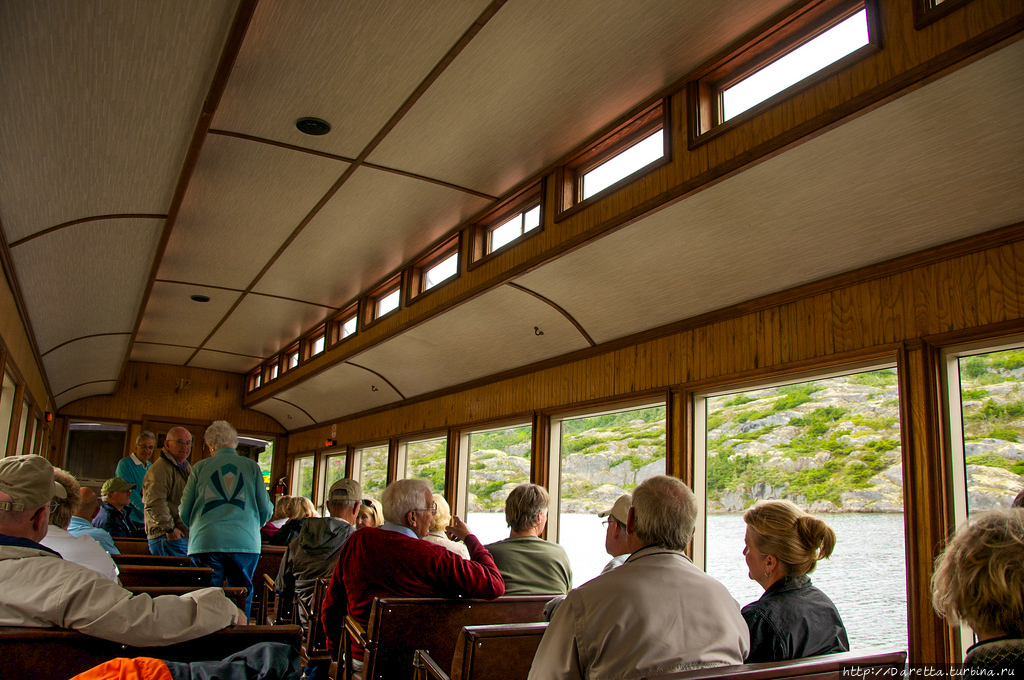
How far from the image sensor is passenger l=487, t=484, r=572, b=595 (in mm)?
3424

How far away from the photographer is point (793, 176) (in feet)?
10.9

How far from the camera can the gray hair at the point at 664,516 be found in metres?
2.09

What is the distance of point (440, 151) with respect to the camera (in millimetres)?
4727

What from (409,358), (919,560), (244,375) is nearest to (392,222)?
(409,358)

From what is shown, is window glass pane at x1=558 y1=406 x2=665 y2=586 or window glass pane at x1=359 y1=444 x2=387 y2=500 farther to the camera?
window glass pane at x1=359 y1=444 x2=387 y2=500

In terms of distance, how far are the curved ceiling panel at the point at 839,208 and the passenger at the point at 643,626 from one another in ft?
6.40

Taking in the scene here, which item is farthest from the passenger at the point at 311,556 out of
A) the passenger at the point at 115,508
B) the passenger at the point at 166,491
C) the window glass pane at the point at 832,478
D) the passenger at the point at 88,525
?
the window glass pane at the point at 832,478

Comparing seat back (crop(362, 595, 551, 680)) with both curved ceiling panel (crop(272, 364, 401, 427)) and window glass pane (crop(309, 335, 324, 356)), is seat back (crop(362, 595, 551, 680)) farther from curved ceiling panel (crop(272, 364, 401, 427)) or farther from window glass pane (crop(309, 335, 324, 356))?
window glass pane (crop(309, 335, 324, 356))

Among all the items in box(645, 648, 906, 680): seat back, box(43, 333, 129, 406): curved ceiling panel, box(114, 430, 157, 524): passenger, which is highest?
box(43, 333, 129, 406): curved ceiling panel

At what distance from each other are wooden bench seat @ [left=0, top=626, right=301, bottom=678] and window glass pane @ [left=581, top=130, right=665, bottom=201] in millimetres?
3110

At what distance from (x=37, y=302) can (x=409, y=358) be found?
10.9 ft

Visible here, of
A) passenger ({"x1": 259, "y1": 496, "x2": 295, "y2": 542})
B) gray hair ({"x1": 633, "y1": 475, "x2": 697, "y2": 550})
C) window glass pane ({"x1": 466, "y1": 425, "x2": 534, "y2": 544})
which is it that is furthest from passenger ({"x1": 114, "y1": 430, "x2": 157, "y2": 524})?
gray hair ({"x1": 633, "y1": 475, "x2": 697, "y2": 550})

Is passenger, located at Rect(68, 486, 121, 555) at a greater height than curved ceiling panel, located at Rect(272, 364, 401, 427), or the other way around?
curved ceiling panel, located at Rect(272, 364, 401, 427)

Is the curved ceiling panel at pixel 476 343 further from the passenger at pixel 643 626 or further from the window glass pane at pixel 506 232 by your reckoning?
the passenger at pixel 643 626
